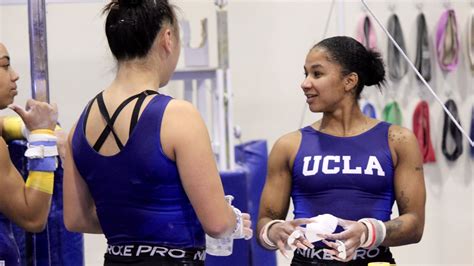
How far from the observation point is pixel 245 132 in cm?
495

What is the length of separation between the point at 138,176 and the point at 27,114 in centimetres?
80

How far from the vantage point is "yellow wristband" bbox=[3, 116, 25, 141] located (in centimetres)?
304

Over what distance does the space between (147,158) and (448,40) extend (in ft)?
11.4

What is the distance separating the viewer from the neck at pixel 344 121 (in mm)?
2518

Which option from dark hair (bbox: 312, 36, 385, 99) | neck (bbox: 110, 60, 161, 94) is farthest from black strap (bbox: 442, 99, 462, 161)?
neck (bbox: 110, 60, 161, 94)

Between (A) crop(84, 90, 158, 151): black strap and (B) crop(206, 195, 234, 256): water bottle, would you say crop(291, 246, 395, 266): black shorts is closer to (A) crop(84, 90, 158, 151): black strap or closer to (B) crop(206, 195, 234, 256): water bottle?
(B) crop(206, 195, 234, 256): water bottle

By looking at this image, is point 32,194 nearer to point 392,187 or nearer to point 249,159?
point 392,187

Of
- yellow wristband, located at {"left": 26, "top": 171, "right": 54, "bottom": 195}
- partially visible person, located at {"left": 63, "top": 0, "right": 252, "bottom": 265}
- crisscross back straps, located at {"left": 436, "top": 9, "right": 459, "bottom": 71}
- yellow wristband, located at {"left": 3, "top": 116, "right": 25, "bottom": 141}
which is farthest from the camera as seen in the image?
crisscross back straps, located at {"left": 436, "top": 9, "right": 459, "bottom": 71}

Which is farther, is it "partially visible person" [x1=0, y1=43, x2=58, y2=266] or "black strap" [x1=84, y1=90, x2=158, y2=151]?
"partially visible person" [x1=0, y1=43, x2=58, y2=266]

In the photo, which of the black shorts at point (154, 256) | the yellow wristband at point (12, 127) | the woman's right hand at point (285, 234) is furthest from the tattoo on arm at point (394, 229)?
the yellow wristband at point (12, 127)

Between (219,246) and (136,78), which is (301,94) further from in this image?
(136,78)

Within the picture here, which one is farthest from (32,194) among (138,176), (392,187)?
(392,187)

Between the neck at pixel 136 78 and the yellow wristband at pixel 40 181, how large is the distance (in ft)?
1.92

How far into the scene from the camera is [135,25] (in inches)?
72.0
